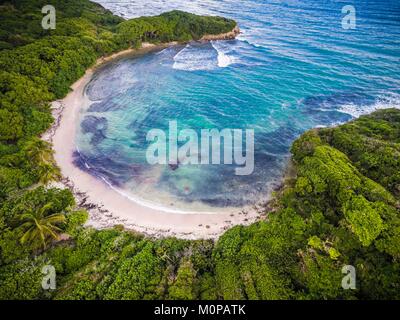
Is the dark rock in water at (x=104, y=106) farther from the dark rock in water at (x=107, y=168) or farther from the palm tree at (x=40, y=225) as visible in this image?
the palm tree at (x=40, y=225)

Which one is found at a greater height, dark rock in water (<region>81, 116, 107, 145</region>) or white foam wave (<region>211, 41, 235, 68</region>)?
white foam wave (<region>211, 41, 235, 68</region>)

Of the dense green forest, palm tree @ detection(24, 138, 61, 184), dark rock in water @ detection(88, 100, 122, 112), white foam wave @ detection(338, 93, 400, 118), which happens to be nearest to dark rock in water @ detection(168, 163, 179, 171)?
the dense green forest

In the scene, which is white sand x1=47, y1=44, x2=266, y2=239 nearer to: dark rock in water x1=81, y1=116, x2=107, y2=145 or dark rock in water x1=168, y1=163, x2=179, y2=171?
dark rock in water x1=81, y1=116, x2=107, y2=145

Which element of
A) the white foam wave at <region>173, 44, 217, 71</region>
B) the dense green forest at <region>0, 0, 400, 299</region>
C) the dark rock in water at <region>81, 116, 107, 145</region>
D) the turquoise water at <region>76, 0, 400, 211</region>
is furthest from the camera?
the white foam wave at <region>173, 44, 217, 71</region>

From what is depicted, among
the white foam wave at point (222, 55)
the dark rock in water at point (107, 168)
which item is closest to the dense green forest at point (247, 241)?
the dark rock in water at point (107, 168)

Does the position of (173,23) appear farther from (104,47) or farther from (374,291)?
(374,291)

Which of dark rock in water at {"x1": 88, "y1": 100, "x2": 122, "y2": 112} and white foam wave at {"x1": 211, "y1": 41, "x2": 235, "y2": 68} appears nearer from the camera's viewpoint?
dark rock in water at {"x1": 88, "y1": 100, "x2": 122, "y2": 112}

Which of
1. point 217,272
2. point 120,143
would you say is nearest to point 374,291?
point 217,272
